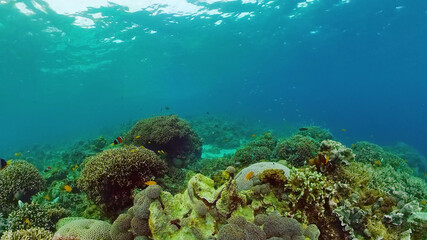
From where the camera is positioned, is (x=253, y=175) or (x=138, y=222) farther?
(x=253, y=175)

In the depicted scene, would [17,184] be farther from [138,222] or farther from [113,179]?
[138,222]

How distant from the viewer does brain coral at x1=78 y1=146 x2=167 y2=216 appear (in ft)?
19.2

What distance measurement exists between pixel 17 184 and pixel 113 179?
4.04 m

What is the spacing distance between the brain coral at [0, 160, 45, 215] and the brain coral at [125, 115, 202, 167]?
412cm

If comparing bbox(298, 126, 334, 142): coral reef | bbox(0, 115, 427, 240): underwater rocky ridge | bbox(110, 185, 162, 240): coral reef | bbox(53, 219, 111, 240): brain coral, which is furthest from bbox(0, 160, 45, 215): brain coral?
bbox(298, 126, 334, 142): coral reef

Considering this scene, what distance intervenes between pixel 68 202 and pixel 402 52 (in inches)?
2474

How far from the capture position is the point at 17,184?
718 cm

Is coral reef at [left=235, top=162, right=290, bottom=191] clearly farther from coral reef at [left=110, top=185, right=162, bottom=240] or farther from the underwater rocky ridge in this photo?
coral reef at [left=110, top=185, right=162, bottom=240]

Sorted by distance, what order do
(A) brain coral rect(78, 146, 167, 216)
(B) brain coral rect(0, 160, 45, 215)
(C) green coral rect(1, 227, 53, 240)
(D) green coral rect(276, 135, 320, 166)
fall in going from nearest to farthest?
1. (C) green coral rect(1, 227, 53, 240)
2. (A) brain coral rect(78, 146, 167, 216)
3. (B) brain coral rect(0, 160, 45, 215)
4. (D) green coral rect(276, 135, 320, 166)

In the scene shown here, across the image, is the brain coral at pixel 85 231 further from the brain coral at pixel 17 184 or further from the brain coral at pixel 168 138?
the brain coral at pixel 168 138

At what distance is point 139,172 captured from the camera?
641 cm

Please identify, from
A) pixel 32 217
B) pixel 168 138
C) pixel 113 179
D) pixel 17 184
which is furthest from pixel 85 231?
pixel 168 138

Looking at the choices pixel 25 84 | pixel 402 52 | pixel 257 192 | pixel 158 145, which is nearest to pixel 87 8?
pixel 158 145

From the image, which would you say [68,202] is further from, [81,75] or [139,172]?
[81,75]
